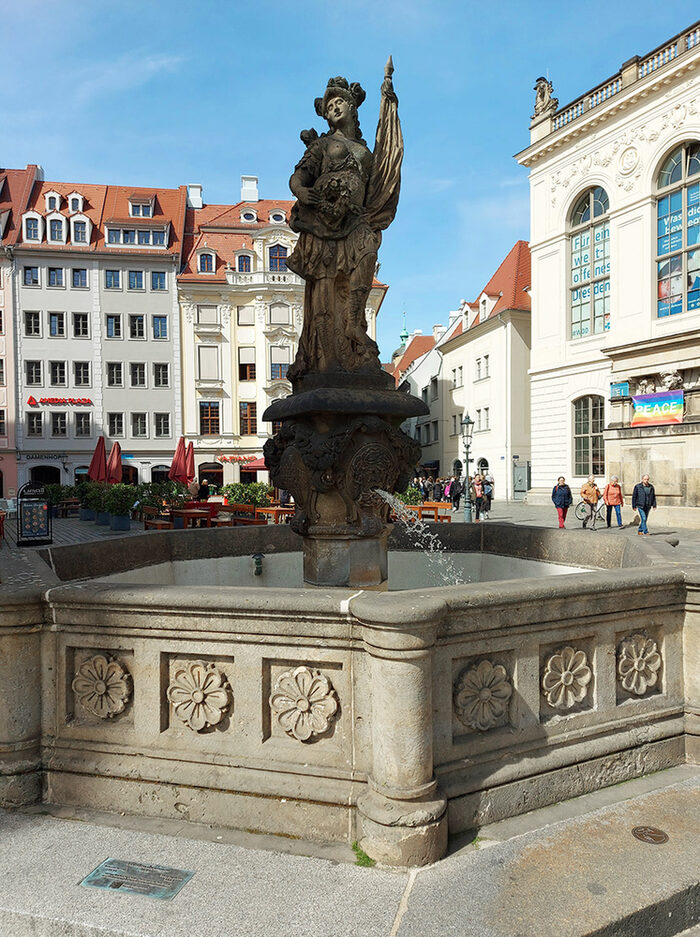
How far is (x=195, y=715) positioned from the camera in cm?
297

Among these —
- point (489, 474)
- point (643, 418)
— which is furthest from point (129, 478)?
point (643, 418)

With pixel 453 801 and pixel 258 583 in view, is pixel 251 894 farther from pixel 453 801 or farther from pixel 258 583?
pixel 258 583

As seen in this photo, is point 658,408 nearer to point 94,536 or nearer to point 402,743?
point 94,536

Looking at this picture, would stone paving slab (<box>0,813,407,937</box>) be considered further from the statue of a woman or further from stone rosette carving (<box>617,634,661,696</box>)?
the statue of a woman

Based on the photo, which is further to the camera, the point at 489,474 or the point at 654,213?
the point at 489,474

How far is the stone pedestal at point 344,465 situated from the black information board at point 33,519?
10.9m

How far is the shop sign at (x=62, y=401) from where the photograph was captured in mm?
41219

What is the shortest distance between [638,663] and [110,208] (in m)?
48.9

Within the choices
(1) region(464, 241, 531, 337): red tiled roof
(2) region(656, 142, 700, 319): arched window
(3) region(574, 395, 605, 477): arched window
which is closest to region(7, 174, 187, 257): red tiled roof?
(1) region(464, 241, 531, 337): red tiled roof

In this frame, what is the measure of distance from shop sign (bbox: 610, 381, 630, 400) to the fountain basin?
70.0 feet

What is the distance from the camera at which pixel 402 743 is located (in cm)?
261

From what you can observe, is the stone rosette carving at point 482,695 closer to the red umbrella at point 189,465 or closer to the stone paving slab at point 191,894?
the stone paving slab at point 191,894

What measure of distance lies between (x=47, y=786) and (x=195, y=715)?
0.82 metres

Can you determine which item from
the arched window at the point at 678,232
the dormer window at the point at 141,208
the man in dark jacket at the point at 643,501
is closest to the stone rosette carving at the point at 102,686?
the man in dark jacket at the point at 643,501
